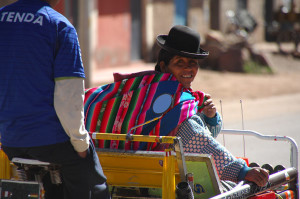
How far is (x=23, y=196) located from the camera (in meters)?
2.51

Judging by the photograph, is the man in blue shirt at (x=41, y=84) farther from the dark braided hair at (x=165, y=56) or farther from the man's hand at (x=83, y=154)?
the dark braided hair at (x=165, y=56)

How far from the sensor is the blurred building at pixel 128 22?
1333 cm

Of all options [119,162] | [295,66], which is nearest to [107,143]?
[119,162]

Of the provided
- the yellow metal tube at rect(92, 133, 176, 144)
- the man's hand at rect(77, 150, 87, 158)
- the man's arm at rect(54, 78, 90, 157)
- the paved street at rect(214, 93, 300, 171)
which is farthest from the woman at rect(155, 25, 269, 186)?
the paved street at rect(214, 93, 300, 171)

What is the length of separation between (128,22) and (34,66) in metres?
14.6

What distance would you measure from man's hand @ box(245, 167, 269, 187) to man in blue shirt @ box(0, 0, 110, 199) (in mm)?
1103

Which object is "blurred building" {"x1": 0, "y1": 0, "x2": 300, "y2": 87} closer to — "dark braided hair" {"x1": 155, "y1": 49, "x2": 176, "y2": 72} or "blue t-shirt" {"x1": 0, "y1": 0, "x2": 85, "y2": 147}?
"dark braided hair" {"x1": 155, "y1": 49, "x2": 176, "y2": 72}

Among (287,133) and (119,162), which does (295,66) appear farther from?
(119,162)

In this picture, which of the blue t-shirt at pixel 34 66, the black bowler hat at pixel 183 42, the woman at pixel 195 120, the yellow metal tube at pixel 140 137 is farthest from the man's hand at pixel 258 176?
the blue t-shirt at pixel 34 66

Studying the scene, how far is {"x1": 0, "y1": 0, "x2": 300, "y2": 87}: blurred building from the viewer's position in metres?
13.3

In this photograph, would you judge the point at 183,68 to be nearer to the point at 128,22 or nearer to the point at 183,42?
the point at 183,42

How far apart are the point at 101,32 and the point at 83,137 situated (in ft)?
43.4

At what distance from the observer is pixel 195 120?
319 cm

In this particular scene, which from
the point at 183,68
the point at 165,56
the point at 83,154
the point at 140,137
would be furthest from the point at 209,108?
the point at 83,154
